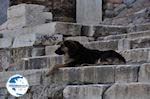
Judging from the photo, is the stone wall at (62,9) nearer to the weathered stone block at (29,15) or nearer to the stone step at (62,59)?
the weathered stone block at (29,15)

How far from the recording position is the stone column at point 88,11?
11.6 m

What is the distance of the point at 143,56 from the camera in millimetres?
6355

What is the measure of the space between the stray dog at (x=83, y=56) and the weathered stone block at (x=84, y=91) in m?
0.73

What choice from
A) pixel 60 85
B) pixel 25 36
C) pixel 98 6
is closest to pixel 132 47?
pixel 60 85

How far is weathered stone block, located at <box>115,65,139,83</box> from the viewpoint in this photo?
571cm

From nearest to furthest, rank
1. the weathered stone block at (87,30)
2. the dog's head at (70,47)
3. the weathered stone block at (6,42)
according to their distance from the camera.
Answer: the dog's head at (70,47) < the weathered stone block at (87,30) < the weathered stone block at (6,42)

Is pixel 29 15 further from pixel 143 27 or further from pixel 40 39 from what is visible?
pixel 143 27

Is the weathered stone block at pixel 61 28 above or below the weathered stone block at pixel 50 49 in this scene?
above

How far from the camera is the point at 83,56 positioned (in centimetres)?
692

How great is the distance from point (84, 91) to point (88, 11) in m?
5.93

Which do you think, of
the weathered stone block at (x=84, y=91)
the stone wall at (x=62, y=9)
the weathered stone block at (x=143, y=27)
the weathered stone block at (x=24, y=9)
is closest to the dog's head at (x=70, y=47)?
the weathered stone block at (x=84, y=91)

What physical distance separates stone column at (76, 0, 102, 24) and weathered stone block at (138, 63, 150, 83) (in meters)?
6.00

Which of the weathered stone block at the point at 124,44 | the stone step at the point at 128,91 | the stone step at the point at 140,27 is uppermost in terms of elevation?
the stone step at the point at 140,27

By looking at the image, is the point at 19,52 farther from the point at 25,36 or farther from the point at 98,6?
the point at 98,6
